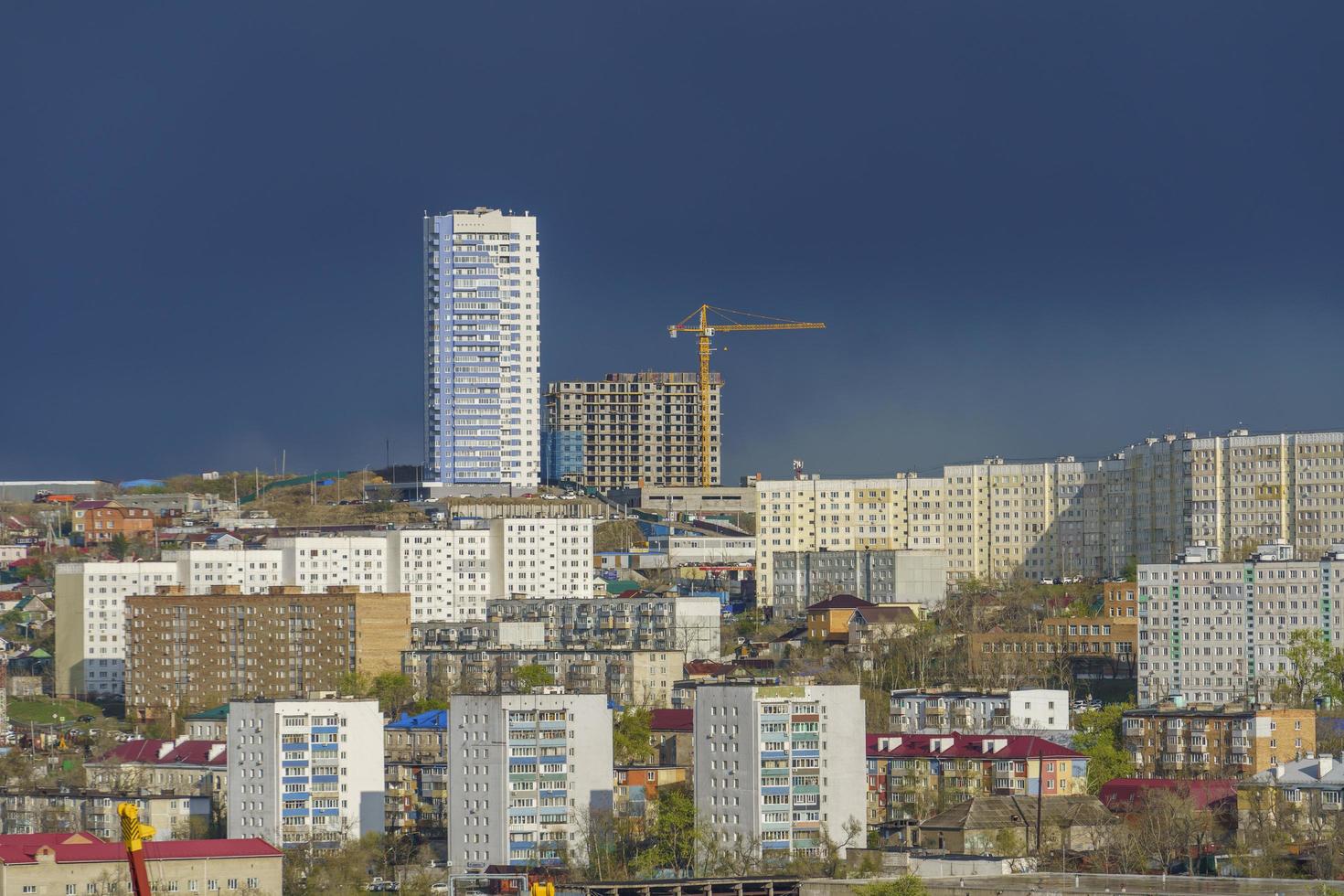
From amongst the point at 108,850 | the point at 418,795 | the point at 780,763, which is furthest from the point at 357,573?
the point at 108,850

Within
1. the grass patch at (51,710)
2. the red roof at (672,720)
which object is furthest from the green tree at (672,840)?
the grass patch at (51,710)

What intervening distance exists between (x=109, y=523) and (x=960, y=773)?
166 feet

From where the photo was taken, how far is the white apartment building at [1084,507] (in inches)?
2980

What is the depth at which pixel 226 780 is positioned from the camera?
51.0 meters

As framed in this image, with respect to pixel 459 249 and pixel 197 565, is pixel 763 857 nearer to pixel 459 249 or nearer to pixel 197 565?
pixel 197 565

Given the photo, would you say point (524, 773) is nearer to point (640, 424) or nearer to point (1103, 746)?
point (1103, 746)

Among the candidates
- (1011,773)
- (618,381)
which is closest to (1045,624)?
(1011,773)

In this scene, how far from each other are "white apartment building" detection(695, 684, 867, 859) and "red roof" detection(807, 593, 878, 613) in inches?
1003

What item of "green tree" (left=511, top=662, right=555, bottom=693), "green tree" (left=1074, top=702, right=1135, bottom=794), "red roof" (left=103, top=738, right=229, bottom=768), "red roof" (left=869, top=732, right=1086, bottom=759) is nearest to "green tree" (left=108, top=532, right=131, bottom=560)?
"green tree" (left=511, top=662, right=555, bottom=693)

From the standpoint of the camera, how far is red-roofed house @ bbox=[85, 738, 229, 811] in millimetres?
53281

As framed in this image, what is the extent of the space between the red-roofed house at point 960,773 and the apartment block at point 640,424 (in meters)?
68.7

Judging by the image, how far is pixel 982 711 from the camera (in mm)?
57688

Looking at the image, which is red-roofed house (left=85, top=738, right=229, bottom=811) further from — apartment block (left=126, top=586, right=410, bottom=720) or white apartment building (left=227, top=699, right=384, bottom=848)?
apartment block (left=126, top=586, right=410, bottom=720)

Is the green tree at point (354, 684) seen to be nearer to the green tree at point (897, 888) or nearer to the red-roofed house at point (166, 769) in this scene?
the red-roofed house at point (166, 769)
